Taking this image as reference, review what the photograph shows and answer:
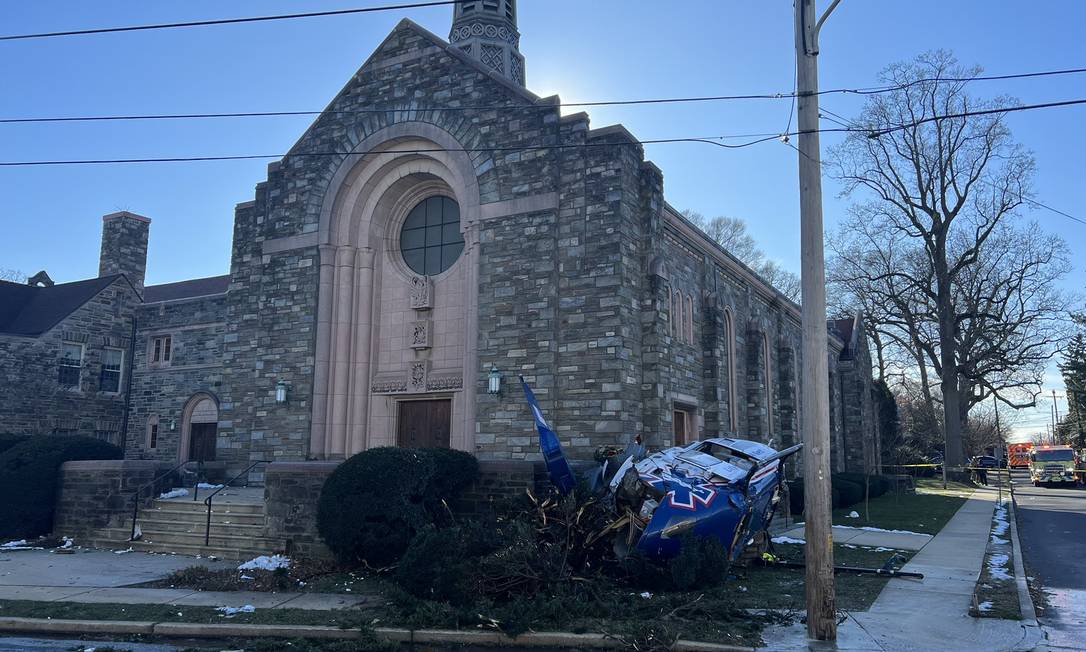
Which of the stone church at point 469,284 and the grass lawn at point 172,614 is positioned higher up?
the stone church at point 469,284

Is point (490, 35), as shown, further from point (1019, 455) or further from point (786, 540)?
point (1019, 455)

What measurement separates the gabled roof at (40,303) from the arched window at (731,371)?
22.3 metres

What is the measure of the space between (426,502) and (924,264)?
36.3m

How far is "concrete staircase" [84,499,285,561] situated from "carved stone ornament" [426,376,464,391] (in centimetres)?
450

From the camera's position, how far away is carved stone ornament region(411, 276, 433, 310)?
17859 millimetres

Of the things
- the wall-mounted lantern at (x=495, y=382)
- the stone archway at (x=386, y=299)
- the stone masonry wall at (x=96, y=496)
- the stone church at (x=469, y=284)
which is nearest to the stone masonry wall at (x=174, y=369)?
the stone church at (x=469, y=284)

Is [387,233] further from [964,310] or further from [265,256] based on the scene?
[964,310]

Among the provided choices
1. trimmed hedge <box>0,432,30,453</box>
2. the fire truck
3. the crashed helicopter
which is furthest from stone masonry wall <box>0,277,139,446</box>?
the fire truck

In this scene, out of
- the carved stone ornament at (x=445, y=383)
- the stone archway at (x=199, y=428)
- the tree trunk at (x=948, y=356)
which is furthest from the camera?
the tree trunk at (x=948, y=356)

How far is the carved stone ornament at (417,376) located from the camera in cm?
1769

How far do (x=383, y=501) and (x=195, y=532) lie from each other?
5396 mm

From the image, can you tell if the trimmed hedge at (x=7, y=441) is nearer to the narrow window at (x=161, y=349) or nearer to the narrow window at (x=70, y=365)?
the narrow window at (x=70, y=365)

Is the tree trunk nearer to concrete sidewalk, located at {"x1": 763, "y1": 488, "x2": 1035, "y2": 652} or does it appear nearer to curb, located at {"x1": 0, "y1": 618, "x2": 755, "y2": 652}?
concrete sidewalk, located at {"x1": 763, "y1": 488, "x2": 1035, "y2": 652}

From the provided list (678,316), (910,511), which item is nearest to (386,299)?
(678,316)
